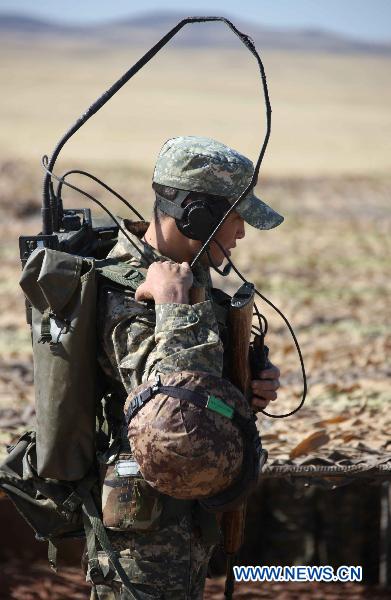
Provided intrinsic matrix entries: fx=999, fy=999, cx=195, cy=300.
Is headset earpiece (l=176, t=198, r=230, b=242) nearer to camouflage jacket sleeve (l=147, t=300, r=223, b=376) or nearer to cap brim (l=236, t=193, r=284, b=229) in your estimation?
cap brim (l=236, t=193, r=284, b=229)

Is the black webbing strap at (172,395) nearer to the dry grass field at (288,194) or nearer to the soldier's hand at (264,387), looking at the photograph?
the soldier's hand at (264,387)

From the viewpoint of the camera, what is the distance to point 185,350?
10.5ft

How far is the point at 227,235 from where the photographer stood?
3.69 meters

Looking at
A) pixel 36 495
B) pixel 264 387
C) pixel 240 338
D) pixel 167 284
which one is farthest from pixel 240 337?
pixel 36 495

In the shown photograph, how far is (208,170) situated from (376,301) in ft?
28.8

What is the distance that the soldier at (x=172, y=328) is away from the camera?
128 inches

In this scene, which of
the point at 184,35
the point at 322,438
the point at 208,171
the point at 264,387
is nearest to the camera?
the point at 208,171

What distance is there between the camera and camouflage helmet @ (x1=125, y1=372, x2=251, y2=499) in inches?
121

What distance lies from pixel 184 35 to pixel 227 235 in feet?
440

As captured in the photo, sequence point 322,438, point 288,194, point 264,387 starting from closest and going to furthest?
point 264,387 < point 322,438 < point 288,194

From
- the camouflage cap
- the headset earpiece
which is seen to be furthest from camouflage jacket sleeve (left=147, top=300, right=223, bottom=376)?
the camouflage cap

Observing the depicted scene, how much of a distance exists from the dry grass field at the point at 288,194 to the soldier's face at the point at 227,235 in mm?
2263

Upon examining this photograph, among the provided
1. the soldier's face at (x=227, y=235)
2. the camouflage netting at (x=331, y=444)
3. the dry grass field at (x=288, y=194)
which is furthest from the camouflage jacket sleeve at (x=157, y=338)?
the dry grass field at (x=288, y=194)

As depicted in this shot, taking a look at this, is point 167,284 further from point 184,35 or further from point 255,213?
point 184,35
